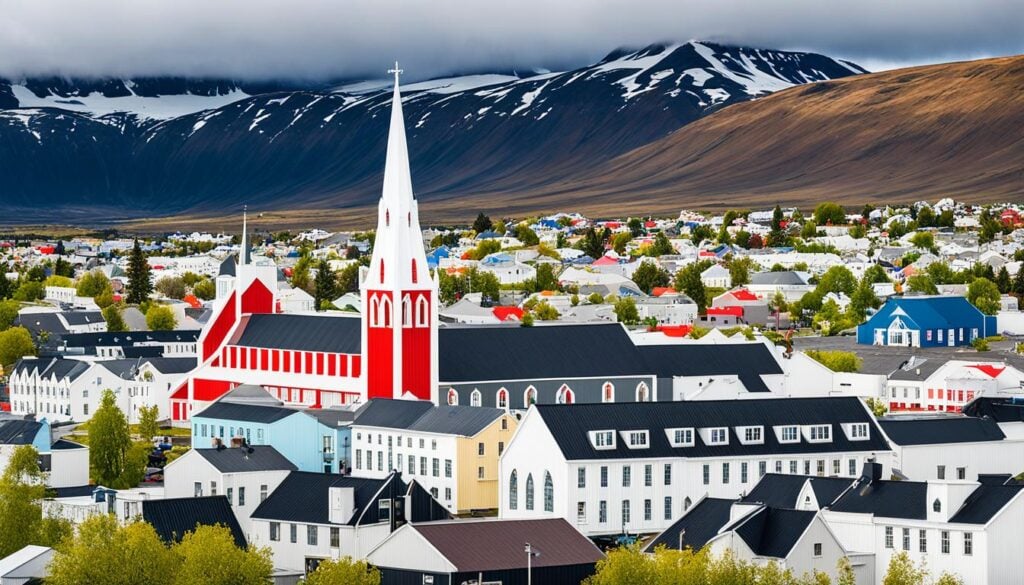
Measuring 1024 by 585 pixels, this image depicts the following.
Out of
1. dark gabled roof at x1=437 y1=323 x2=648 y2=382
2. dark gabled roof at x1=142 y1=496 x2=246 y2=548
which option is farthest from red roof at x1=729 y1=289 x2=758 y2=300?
dark gabled roof at x1=142 y1=496 x2=246 y2=548

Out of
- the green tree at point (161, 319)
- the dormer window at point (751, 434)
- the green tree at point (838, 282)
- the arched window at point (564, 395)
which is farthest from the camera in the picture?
the green tree at point (838, 282)

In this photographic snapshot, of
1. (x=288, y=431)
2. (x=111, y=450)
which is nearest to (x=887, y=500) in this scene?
(x=288, y=431)

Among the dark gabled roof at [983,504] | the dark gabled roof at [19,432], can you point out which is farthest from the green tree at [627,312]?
the dark gabled roof at [983,504]

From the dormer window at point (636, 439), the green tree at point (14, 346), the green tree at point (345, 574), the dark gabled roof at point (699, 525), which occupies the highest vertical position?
the green tree at point (14, 346)

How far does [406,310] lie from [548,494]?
31.3 meters

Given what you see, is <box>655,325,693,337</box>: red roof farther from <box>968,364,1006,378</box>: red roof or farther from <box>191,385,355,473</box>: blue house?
<box>191,385,355,473</box>: blue house

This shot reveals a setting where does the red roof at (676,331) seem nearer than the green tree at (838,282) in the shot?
Yes

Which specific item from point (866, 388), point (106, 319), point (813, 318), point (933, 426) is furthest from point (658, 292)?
point (933, 426)

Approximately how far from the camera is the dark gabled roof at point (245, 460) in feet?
251

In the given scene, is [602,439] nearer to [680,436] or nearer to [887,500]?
[680,436]

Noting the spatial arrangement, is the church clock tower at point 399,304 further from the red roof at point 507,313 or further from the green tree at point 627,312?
the green tree at point 627,312

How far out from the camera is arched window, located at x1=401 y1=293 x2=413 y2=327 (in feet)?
342

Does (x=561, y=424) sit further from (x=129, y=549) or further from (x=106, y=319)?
(x=106, y=319)

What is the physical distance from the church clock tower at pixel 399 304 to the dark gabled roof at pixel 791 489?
117ft
